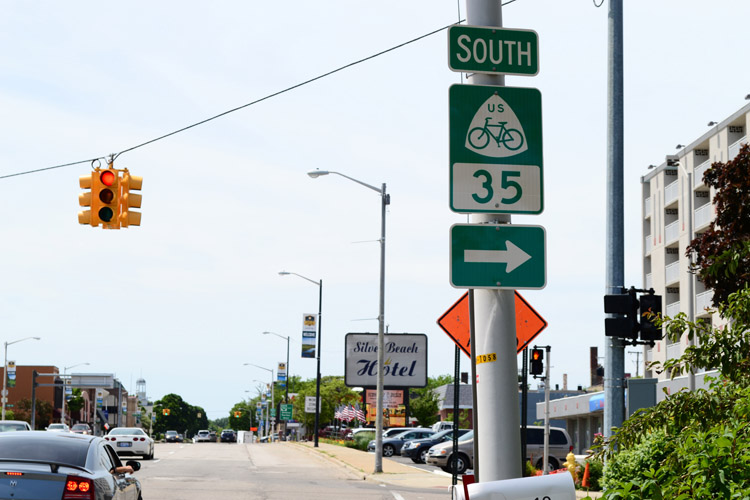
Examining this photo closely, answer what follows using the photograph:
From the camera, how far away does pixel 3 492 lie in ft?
33.0

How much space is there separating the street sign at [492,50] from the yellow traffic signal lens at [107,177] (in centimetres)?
1312

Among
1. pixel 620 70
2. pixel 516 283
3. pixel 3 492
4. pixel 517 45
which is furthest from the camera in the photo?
pixel 620 70

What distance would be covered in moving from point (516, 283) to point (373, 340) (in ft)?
175

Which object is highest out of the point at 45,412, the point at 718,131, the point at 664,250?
the point at 718,131

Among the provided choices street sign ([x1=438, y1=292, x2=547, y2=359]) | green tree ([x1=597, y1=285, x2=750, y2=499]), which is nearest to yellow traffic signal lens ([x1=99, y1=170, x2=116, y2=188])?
street sign ([x1=438, y1=292, x2=547, y2=359])

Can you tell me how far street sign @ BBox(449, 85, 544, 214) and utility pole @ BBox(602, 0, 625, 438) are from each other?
6752 mm

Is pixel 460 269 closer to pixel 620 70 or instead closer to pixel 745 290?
pixel 745 290

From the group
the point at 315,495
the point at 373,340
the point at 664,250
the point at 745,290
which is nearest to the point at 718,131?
the point at 664,250

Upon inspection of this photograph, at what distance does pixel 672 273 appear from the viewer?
64.3 metres

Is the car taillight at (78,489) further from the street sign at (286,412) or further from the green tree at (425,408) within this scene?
the green tree at (425,408)

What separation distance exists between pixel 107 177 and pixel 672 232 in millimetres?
52724

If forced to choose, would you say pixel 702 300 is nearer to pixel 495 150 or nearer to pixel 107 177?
pixel 107 177

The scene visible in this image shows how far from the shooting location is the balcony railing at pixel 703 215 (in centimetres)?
5775

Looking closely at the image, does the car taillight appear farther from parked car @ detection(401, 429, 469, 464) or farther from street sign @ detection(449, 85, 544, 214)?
parked car @ detection(401, 429, 469, 464)
